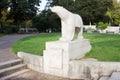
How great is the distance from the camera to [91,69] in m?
6.89

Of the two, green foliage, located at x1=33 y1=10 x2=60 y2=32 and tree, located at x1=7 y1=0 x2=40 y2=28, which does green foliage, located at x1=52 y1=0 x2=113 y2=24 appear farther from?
tree, located at x1=7 y1=0 x2=40 y2=28

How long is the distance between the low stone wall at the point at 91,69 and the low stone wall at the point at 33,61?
1224 mm

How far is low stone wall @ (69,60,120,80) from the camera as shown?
6707mm

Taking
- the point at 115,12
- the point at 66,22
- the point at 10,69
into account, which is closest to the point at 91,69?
the point at 66,22

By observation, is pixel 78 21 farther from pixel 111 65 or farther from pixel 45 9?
pixel 45 9

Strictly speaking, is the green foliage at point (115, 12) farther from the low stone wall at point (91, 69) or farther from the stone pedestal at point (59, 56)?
the low stone wall at point (91, 69)

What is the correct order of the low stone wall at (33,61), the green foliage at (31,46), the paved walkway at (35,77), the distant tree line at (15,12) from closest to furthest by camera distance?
1. the paved walkway at (35,77)
2. the low stone wall at (33,61)
3. the green foliage at (31,46)
4. the distant tree line at (15,12)

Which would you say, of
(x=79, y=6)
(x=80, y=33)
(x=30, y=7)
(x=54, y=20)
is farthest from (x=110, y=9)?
(x=80, y=33)

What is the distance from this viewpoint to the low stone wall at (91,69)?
6.71 metres

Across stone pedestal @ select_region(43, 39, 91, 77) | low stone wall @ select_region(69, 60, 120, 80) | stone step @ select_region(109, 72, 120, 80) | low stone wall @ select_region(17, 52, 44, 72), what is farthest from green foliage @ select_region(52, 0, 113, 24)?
stone step @ select_region(109, 72, 120, 80)

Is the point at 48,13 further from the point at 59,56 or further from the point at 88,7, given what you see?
the point at 59,56

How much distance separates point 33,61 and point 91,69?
226 cm

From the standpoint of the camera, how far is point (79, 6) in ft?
137

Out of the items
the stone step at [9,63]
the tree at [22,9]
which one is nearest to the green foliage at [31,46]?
the stone step at [9,63]
